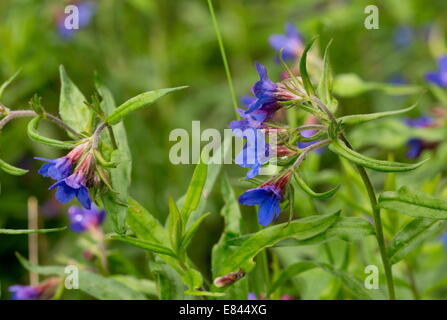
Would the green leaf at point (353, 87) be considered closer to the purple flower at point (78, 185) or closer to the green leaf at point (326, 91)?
the green leaf at point (326, 91)

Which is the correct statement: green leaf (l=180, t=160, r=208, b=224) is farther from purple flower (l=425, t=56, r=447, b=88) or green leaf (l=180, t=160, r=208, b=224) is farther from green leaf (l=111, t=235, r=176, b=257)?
purple flower (l=425, t=56, r=447, b=88)

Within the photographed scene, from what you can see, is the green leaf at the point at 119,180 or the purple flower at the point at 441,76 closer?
the green leaf at the point at 119,180

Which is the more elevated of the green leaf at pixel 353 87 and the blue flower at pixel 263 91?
the green leaf at pixel 353 87

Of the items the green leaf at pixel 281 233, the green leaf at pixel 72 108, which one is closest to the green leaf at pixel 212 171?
the green leaf at pixel 281 233

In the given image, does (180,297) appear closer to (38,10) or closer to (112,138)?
(112,138)

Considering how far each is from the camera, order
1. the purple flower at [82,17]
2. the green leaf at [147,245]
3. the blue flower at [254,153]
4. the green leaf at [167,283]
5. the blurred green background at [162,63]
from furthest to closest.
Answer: the purple flower at [82,17] < the blurred green background at [162,63] < the green leaf at [167,283] < the green leaf at [147,245] < the blue flower at [254,153]

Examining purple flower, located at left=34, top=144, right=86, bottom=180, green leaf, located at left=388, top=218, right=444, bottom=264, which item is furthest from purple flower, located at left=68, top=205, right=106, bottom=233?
green leaf, located at left=388, top=218, right=444, bottom=264
